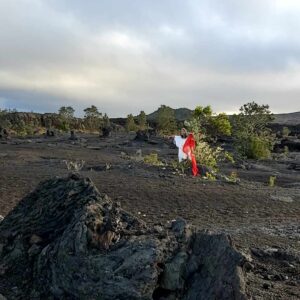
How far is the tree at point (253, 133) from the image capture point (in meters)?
30.6

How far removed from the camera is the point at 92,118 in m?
72.8

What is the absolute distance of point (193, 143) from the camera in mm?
15453

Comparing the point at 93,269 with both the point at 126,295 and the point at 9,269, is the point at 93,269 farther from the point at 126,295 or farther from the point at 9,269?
the point at 9,269

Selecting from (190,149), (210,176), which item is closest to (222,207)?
(210,176)

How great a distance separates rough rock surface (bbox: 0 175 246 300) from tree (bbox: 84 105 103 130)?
67.2m

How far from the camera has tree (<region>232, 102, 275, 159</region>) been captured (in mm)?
30594

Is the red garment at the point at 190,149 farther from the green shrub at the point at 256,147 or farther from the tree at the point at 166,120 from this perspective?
the tree at the point at 166,120

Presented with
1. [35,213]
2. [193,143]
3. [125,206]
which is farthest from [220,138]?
[35,213]

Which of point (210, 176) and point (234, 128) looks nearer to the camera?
point (210, 176)

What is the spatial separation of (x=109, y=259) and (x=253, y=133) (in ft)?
97.3

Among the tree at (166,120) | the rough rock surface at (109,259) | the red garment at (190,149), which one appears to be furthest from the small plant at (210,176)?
the tree at (166,120)

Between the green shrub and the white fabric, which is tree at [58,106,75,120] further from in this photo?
the white fabric

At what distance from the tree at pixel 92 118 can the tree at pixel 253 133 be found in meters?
39.0

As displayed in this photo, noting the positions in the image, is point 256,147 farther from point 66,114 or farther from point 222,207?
point 66,114
